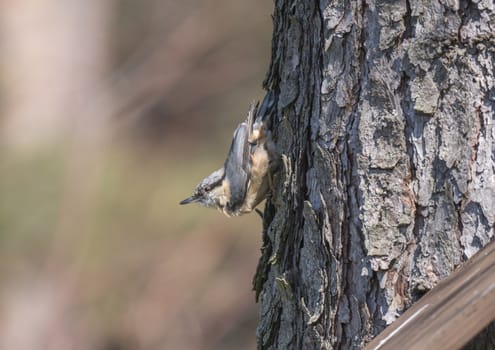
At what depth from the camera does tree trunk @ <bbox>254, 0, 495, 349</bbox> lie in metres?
1.68

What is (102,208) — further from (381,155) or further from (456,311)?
(456,311)

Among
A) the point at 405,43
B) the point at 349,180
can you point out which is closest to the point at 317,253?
the point at 349,180

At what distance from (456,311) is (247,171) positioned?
174cm

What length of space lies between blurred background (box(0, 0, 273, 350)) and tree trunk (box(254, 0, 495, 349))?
509cm

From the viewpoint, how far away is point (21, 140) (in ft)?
24.3

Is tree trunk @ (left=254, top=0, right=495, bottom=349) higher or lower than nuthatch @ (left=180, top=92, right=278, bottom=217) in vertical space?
lower

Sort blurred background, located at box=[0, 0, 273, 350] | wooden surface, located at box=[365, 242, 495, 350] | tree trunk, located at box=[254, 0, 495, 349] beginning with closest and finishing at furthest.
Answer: wooden surface, located at box=[365, 242, 495, 350] → tree trunk, located at box=[254, 0, 495, 349] → blurred background, located at box=[0, 0, 273, 350]

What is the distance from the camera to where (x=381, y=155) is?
70.4 inches

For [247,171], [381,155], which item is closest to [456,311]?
[381,155]

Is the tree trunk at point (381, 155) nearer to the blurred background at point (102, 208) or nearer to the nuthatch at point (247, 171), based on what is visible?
the nuthatch at point (247, 171)

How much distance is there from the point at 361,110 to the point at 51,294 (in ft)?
18.1

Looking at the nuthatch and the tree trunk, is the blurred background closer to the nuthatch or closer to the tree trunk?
the nuthatch

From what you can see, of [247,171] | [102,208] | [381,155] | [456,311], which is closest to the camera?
[456,311]

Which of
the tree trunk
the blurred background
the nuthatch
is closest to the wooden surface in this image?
the tree trunk
